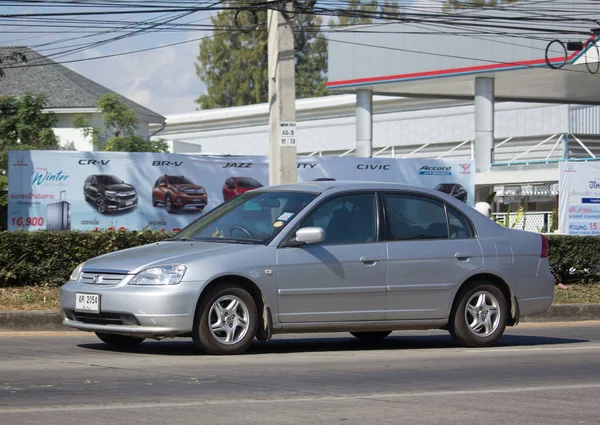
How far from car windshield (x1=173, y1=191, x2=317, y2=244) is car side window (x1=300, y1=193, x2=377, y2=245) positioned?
18cm

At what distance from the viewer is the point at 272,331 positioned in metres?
9.33

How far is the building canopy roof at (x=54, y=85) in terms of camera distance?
36625 mm

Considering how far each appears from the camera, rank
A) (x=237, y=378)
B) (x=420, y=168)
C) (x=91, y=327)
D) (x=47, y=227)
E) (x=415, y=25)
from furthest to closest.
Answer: (x=415, y=25), (x=420, y=168), (x=47, y=227), (x=91, y=327), (x=237, y=378)

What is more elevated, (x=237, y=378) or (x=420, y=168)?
(x=420, y=168)

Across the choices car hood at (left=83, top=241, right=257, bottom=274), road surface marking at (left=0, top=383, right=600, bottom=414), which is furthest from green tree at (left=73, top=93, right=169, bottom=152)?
road surface marking at (left=0, top=383, right=600, bottom=414)

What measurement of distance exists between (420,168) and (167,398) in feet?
54.0

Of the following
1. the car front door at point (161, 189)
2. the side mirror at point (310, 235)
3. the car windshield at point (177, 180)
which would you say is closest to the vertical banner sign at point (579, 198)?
the car windshield at point (177, 180)

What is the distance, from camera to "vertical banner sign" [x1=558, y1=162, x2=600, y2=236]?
2045cm

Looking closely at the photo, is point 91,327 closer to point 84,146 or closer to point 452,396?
point 452,396

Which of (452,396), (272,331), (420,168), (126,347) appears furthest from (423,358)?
(420,168)

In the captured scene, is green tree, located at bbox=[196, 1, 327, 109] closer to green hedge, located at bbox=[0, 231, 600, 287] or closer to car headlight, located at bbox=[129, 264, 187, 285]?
green hedge, located at bbox=[0, 231, 600, 287]

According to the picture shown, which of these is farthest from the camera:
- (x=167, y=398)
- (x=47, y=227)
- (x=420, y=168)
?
(x=420, y=168)

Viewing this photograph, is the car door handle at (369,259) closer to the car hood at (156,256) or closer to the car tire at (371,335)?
the car hood at (156,256)

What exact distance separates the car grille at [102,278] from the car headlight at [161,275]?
163mm
